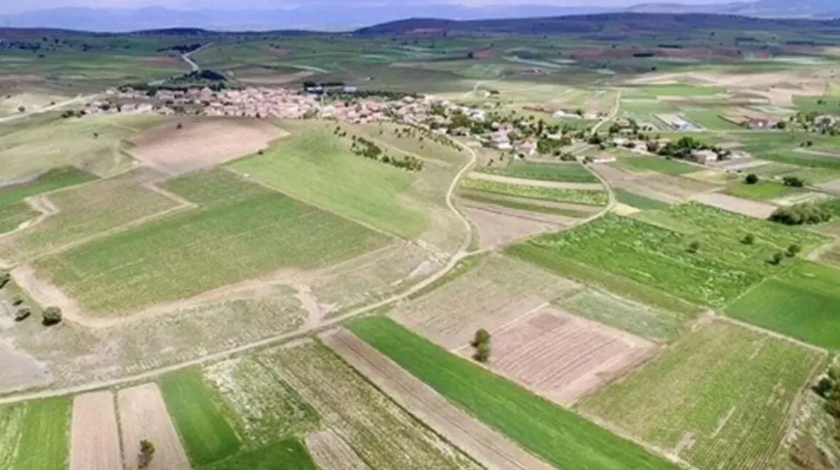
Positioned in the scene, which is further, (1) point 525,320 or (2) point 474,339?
(1) point 525,320

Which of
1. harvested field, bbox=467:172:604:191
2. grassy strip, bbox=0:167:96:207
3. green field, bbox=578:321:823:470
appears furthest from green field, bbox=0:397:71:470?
harvested field, bbox=467:172:604:191

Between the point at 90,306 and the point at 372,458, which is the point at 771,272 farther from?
the point at 90,306

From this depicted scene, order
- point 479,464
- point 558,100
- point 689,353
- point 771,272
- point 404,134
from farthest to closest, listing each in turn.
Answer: point 558,100 → point 404,134 → point 771,272 → point 689,353 → point 479,464

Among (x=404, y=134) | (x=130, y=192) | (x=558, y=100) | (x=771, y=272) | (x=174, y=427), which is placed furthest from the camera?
(x=558, y=100)

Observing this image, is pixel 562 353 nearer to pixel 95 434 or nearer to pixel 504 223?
Answer: pixel 504 223

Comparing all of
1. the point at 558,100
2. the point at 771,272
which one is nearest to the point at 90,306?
the point at 771,272

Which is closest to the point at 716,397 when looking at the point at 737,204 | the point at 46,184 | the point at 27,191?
the point at 737,204
